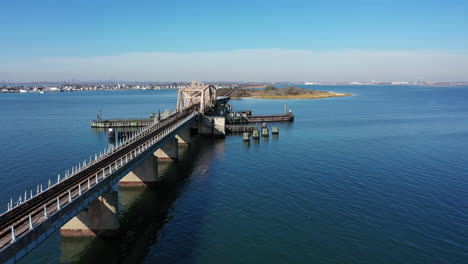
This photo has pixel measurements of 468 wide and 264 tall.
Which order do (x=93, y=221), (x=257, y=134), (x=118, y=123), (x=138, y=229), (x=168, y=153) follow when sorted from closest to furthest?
(x=93, y=221)
(x=138, y=229)
(x=168, y=153)
(x=257, y=134)
(x=118, y=123)

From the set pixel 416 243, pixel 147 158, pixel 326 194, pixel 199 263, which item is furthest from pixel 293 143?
pixel 199 263

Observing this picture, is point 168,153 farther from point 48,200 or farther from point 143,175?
point 48,200

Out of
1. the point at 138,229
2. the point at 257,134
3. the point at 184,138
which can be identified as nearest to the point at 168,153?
the point at 184,138

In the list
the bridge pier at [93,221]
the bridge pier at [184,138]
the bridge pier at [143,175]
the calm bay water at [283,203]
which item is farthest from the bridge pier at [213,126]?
the bridge pier at [93,221]

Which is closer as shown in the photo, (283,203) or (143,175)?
(283,203)

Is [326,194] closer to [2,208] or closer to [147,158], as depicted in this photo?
[147,158]

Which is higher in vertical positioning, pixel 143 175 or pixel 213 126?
pixel 213 126

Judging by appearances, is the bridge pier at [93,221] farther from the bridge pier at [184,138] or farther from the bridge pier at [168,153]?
the bridge pier at [184,138]
